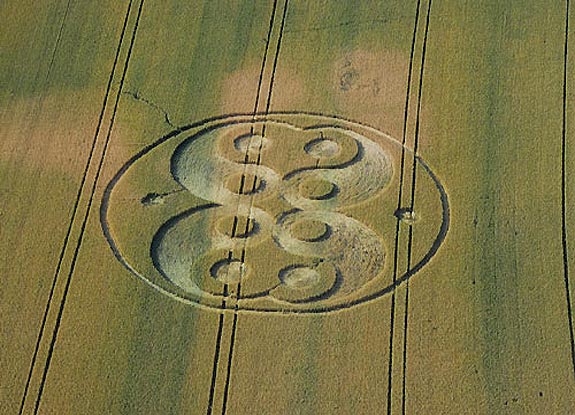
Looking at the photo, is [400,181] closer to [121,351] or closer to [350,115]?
[350,115]

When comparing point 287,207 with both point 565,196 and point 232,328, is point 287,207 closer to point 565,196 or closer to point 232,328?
point 232,328

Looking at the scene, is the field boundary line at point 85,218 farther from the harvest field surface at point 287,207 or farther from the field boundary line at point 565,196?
the field boundary line at point 565,196

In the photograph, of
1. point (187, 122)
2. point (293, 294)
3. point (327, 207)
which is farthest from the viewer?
point (187, 122)

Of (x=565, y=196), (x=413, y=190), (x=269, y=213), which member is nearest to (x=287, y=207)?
(x=269, y=213)

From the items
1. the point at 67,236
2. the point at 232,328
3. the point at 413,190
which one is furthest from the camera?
the point at 413,190

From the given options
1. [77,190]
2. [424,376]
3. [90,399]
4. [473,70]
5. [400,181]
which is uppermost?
[473,70]

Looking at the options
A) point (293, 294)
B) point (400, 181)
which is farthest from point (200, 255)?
point (400, 181)

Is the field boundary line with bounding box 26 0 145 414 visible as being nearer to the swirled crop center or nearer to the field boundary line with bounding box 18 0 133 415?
the field boundary line with bounding box 18 0 133 415
